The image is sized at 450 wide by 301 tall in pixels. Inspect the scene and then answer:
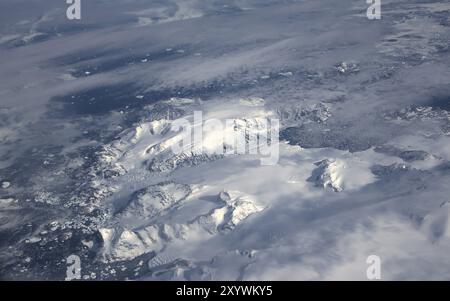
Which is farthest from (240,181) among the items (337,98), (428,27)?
(428,27)

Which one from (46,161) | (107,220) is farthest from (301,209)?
(46,161)

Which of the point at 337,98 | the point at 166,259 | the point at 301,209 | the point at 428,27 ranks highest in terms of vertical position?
the point at 428,27

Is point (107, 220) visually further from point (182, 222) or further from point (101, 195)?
point (182, 222)

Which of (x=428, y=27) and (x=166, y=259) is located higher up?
(x=428, y=27)

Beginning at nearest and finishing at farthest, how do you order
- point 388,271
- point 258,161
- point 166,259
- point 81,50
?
point 388,271 → point 166,259 → point 258,161 → point 81,50

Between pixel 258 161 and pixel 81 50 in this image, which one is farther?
pixel 81 50

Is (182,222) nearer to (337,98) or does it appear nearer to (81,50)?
(337,98)

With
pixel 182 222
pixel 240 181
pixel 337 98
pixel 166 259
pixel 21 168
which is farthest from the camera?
pixel 337 98

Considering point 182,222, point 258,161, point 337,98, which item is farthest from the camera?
point 337,98

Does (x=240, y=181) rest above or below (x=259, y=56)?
below
